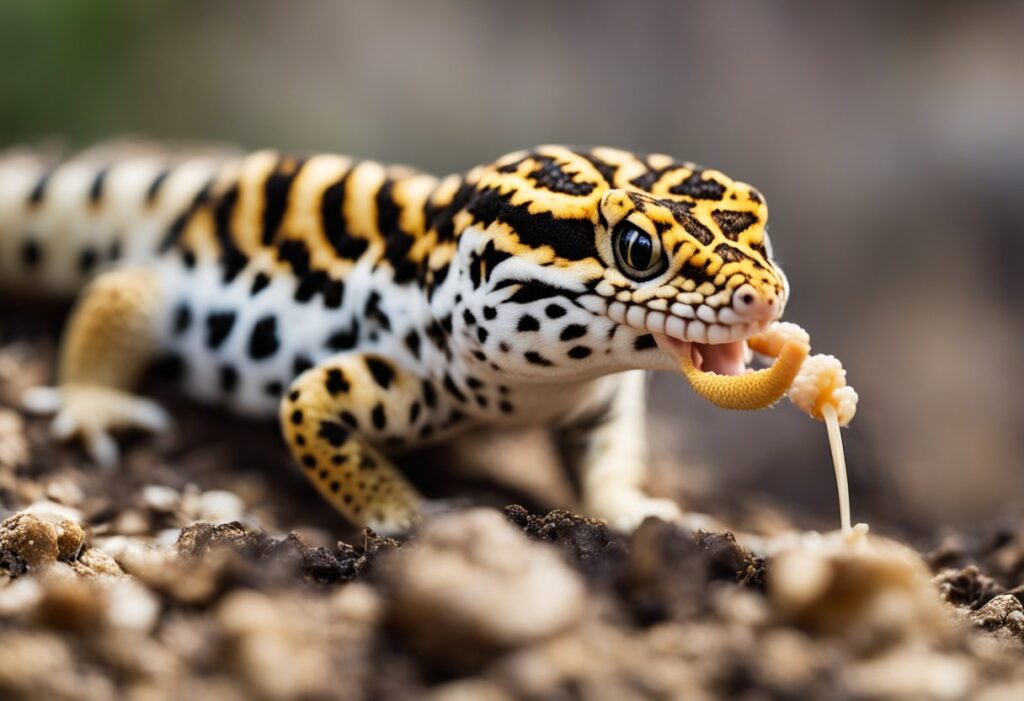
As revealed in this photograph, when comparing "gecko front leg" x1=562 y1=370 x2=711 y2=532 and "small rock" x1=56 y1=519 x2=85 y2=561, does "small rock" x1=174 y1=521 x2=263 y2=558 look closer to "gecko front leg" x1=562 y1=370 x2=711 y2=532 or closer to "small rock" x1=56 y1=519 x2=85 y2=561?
"small rock" x1=56 y1=519 x2=85 y2=561

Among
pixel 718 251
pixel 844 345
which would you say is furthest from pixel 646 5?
pixel 718 251

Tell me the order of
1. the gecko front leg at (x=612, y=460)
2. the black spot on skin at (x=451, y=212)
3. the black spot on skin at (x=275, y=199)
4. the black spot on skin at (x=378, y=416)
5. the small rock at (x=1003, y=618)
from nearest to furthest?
the small rock at (x=1003, y=618), the black spot on skin at (x=451, y=212), the black spot on skin at (x=378, y=416), the gecko front leg at (x=612, y=460), the black spot on skin at (x=275, y=199)

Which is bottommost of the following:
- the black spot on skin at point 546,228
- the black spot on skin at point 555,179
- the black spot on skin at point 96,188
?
the black spot on skin at point 96,188

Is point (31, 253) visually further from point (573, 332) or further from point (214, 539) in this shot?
point (573, 332)

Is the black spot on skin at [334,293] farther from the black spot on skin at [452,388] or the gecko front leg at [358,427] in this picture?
the black spot on skin at [452,388]

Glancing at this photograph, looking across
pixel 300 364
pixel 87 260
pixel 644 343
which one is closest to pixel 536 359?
pixel 644 343

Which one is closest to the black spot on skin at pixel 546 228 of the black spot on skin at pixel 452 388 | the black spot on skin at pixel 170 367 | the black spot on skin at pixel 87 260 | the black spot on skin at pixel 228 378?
the black spot on skin at pixel 452 388
